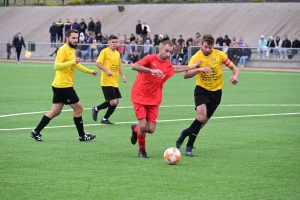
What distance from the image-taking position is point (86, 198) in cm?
797

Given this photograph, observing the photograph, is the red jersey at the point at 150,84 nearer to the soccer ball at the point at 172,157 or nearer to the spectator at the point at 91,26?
→ the soccer ball at the point at 172,157

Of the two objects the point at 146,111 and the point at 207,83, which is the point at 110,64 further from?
the point at 146,111

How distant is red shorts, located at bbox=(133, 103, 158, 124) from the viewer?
36.6 feet

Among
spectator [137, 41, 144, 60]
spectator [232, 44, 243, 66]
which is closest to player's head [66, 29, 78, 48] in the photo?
spectator [232, 44, 243, 66]

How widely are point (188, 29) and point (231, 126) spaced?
40030 millimetres

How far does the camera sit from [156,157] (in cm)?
1119

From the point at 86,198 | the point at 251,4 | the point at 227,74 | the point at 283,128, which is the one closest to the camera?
the point at 86,198

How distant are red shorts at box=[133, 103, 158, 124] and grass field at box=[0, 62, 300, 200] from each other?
0.67 m

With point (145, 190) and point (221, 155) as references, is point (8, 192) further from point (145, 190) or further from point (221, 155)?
point (221, 155)

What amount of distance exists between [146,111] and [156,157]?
0.82 m

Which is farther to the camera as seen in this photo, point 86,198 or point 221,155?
point 221,155

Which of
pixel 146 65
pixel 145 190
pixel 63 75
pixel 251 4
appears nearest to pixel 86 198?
pixel 145 190

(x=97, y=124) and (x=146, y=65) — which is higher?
(x=146, y=65)

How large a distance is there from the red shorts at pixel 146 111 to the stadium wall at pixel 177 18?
37784mm
